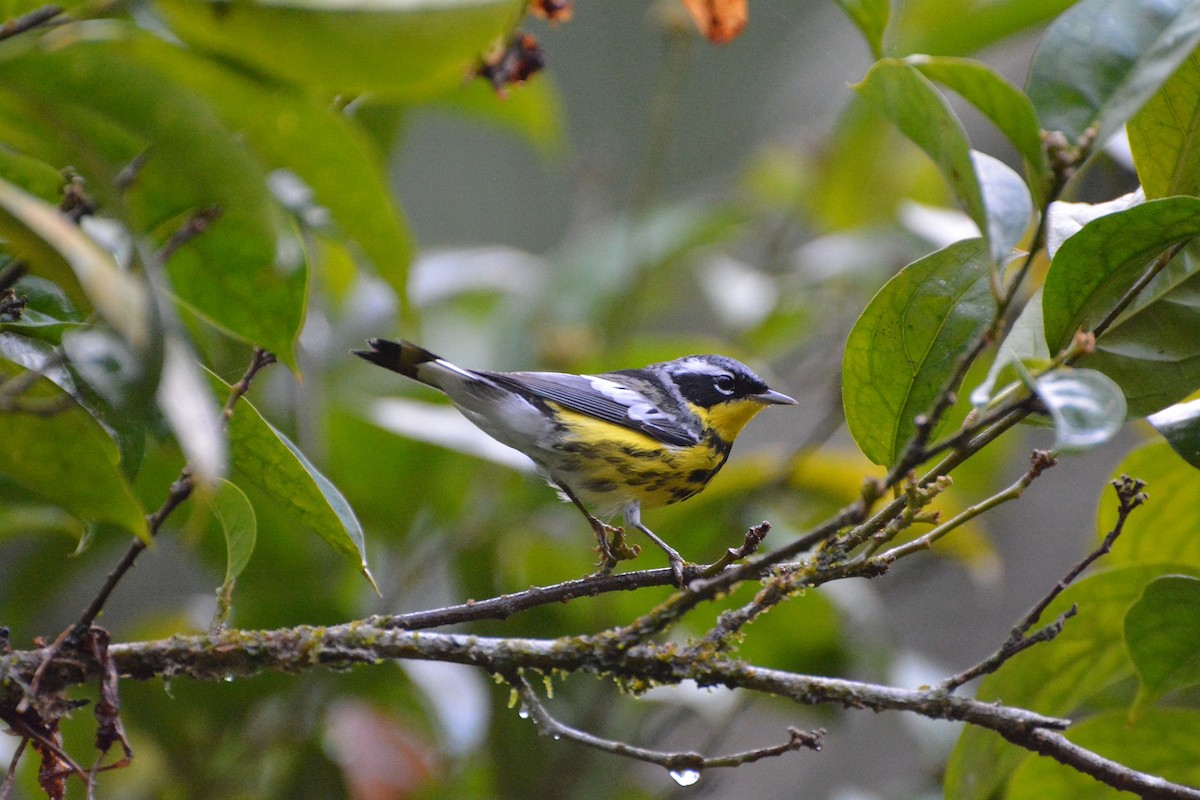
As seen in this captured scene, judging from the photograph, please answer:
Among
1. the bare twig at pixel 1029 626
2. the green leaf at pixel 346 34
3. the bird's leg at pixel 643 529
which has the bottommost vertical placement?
the bird's leg at pixel 643 529

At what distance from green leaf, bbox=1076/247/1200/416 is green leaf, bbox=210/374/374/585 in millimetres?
996

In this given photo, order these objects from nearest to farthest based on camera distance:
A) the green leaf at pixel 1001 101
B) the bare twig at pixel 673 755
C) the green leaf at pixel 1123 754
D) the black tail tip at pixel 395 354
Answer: the green leaf at pixel 1001 101, the bare twig at pixel 673 755, the green leaf at pixel 1123 754, the black tail tip at pixel 395 354

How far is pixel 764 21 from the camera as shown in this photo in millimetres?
7391

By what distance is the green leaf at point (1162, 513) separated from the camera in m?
1.84

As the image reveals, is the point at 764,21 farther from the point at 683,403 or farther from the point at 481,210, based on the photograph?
the point at 683,403

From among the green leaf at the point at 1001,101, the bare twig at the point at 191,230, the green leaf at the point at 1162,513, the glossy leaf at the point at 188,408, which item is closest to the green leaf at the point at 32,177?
the bare twig at the point at 191,230

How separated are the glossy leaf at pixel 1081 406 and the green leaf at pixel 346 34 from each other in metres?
0.65

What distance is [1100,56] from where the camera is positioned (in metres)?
1.21

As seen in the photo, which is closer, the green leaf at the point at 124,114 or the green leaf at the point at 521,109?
the green leaf at the point at 124,114

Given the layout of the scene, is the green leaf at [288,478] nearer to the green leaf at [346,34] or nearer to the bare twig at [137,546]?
the bare twig at [137,546]

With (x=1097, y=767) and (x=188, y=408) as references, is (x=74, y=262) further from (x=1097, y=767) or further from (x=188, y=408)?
(x=1097, y=767)

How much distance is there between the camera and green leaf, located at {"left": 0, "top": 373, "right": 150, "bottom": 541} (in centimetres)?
121

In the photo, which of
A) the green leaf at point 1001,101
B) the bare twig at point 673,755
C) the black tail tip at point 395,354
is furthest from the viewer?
the black tail tip at point 395,354

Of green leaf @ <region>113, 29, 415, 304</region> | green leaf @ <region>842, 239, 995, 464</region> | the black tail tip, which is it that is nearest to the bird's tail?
the black tail tip
